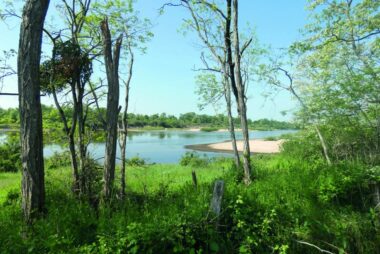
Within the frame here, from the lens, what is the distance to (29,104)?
4.57 m

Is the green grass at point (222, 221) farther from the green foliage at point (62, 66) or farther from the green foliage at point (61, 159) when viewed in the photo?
the green foliage at point (62, 66)

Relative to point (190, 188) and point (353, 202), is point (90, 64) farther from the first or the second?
point (353, 202)

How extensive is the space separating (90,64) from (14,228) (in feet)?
10.9

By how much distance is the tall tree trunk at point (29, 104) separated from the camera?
454 centimetres

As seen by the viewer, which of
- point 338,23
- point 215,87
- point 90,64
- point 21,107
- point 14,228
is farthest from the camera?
→ point 215,87

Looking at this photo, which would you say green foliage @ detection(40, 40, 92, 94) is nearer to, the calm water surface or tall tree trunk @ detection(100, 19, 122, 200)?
tall tree trunk @ detection(100, 19, 122, 200)

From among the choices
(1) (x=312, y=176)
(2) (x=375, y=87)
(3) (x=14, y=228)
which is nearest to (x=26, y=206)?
(3) (x=14, y=228)

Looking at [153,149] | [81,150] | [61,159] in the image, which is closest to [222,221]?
[81,150]

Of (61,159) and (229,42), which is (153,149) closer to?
(61,159)

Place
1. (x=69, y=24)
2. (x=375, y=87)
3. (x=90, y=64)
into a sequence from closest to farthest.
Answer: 1. (x=90, y=64)
2. (x=69, y=24)
3. (x=375, y=87)

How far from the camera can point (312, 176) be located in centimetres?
700

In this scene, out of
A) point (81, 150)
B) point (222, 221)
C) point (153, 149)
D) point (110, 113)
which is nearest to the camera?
point (222, 221)

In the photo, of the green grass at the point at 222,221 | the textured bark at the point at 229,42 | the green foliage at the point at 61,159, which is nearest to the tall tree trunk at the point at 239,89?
the textured bark at the point at 229,42

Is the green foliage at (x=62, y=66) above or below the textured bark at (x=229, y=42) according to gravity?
below
